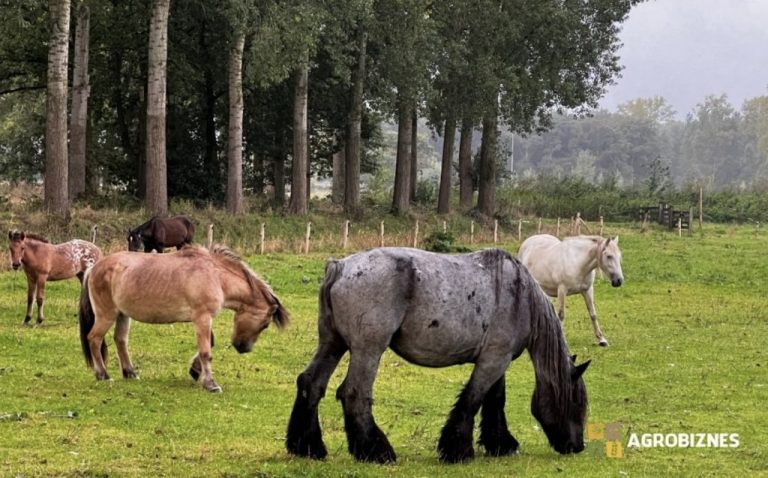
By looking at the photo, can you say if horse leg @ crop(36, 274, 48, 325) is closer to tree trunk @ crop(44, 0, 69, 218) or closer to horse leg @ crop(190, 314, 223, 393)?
horse leg @ crop(190, 314, 223, 393)

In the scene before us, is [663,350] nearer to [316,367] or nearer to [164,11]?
[316,367]

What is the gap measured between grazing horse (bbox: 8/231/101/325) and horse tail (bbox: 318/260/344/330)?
993cm

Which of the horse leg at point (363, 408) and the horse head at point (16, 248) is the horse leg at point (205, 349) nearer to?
the horse leg at point (363, 408)

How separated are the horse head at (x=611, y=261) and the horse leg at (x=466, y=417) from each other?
352 inches

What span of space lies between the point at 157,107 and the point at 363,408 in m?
21.7

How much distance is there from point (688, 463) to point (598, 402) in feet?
11.2

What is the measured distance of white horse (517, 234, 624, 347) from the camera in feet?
57.1

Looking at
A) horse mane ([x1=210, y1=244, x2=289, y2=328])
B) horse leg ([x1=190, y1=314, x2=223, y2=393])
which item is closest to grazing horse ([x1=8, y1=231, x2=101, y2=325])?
horse leg ([x1=190, y1=314, x2=223, y2=393])

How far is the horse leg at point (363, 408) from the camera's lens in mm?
8469

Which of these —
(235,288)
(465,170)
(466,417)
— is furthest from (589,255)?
(465,170)

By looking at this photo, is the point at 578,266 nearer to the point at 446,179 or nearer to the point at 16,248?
the point at 16,248

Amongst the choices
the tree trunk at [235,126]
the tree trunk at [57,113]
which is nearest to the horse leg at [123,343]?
the tree trunk at [57,113]

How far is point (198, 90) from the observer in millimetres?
41062

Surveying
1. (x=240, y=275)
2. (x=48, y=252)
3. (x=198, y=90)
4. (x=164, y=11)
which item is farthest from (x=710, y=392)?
(x=198, y=90)
